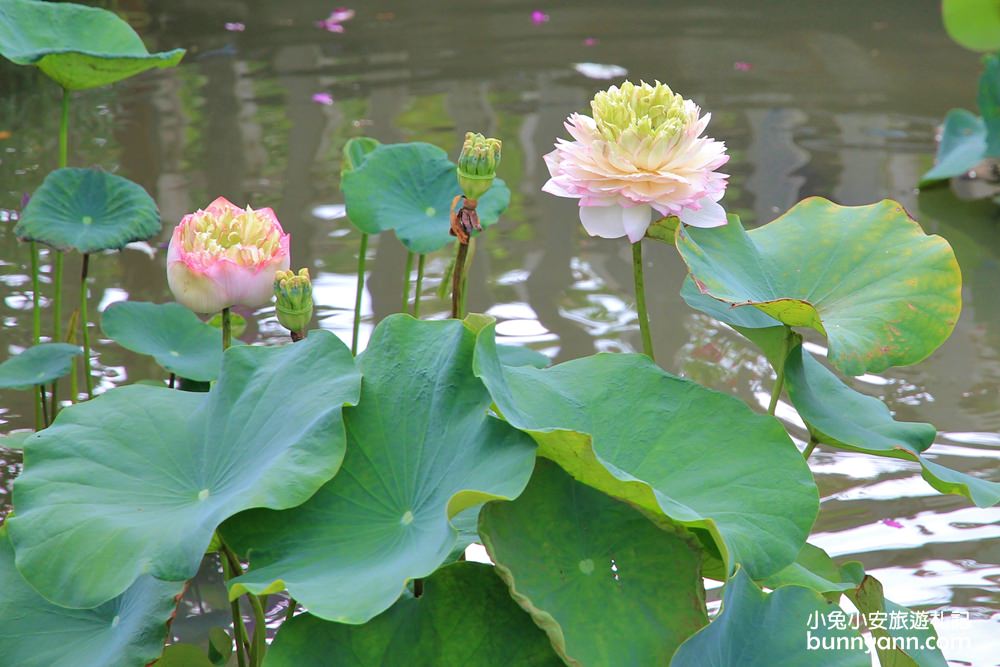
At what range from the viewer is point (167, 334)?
1570 millimetres

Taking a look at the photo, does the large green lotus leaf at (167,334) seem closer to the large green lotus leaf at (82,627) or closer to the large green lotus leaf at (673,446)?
the large green lotus leaf at (82,627)

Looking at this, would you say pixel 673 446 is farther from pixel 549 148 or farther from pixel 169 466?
pixel 549 148

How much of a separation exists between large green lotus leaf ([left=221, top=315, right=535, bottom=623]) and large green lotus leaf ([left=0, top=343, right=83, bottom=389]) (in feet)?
2.65

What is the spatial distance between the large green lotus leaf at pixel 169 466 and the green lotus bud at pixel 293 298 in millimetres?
34

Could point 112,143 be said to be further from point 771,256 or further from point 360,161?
point 771,256

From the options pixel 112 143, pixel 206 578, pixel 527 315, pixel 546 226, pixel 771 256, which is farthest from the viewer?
pixel 112 143

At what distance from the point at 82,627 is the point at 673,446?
21.6 inches

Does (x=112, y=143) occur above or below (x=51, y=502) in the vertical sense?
below

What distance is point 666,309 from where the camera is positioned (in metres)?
2.42

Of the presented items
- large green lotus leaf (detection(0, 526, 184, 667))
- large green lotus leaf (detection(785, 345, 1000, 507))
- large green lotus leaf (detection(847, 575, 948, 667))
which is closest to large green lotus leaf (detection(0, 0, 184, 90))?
large green lotus leaf (detection(0, 526, 184, 667))

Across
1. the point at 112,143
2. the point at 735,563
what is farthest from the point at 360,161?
the point at 112,143

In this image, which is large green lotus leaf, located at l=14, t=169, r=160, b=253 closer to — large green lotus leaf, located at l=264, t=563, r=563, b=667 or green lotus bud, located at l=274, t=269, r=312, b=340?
green lotus bud, located at l=274, t=269, r=312, b=340

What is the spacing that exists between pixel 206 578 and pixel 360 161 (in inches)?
27.5

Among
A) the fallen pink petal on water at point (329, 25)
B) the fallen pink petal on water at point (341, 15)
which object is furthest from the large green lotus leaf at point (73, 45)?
the fallen pink petal on water at point (341, 15)
